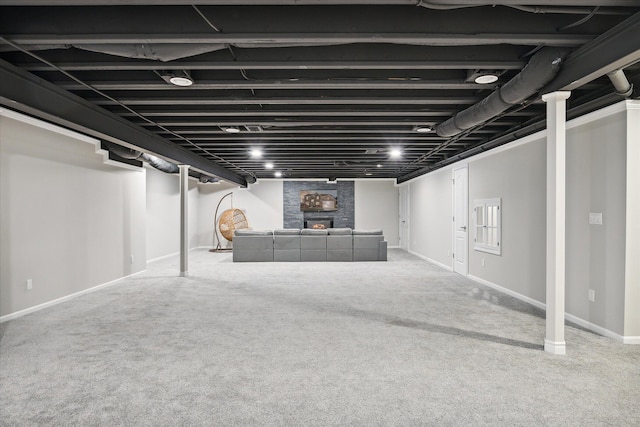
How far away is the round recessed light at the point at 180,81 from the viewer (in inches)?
124

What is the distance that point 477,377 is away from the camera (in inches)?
106

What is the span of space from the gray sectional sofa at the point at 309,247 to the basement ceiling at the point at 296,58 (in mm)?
4239

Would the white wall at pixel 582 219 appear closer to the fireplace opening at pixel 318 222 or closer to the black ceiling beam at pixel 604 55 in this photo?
the black ceiling beam at pixel 604 55

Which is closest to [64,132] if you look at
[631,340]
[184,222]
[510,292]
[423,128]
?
[184,222]

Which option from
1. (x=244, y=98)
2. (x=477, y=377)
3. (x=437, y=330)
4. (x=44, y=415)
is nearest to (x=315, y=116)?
(x=244, y=98)

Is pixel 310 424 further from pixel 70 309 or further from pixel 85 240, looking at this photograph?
pixel 85 240

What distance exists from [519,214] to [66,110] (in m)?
5.54

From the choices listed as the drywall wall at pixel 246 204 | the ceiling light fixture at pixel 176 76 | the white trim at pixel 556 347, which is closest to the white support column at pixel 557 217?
the white trim at pixel 556 347

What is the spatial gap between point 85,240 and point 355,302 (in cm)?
411

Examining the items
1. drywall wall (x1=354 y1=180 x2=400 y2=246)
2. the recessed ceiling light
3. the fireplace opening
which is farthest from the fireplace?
the recessed ceiling light

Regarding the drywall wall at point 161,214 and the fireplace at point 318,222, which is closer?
the drywall wall at point 161,214

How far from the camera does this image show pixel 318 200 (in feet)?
41.8

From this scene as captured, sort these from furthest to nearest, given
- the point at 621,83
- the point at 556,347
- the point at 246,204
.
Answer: the point at 246,204, the point at 556,347, the point at 621,83

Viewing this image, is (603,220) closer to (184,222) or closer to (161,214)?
(184,222)
